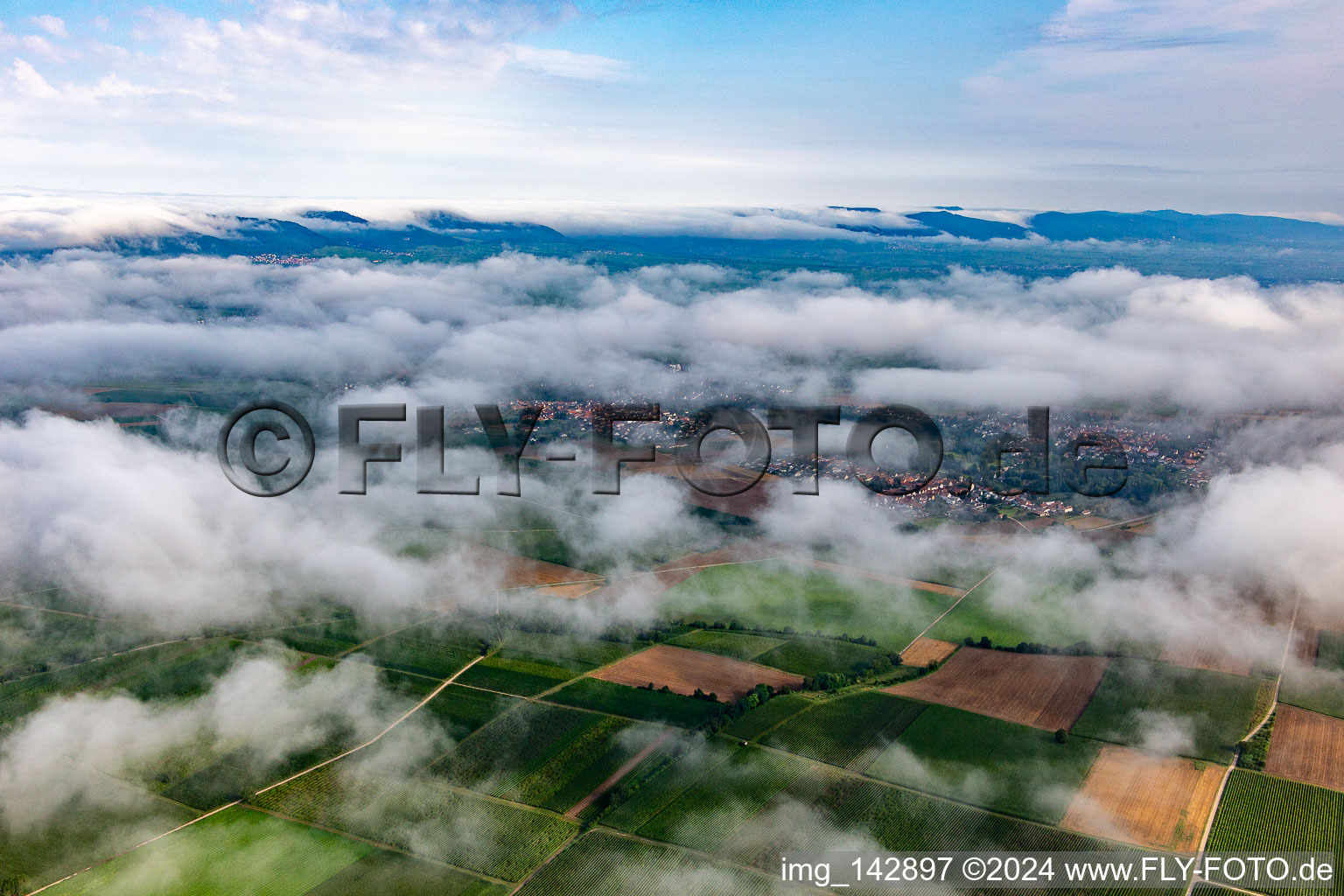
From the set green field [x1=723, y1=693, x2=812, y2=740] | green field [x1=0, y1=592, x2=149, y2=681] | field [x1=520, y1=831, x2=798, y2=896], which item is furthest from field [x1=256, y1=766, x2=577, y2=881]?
green field [x1=0, y1=592, x2=149, y2=681]

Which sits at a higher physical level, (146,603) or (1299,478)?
(1299,478)

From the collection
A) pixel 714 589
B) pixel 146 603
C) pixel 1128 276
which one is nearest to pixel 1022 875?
pixel 714 589

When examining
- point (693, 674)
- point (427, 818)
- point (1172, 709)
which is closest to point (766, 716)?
point (693, 674)

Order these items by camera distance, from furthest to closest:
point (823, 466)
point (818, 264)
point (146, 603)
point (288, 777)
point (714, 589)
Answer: point (818, 264)
point (823, 466)
point (714, 589)
point (146, 603)
point (288, 777)

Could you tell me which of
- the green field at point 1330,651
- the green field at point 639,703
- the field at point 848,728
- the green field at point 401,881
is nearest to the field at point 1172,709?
the green field at point 1330,651

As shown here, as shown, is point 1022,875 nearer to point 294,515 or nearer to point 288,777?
point 288,777

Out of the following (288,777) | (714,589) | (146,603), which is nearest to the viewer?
(288,777)

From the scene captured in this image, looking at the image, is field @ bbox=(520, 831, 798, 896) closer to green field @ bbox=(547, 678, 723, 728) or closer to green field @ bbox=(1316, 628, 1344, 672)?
green field @ bbox=(547, 678, 723, 728)
